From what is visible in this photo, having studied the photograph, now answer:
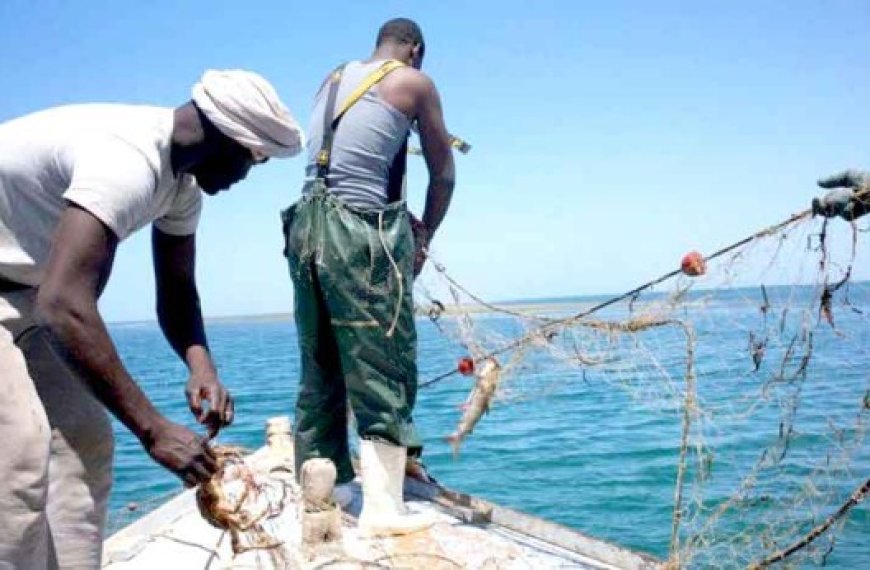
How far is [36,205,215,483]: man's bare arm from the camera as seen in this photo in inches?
75.9

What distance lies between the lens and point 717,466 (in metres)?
9.56

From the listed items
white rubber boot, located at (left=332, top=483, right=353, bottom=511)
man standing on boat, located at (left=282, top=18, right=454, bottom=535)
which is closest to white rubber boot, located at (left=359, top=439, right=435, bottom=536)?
man standing on boat, located at (left=282, top=18, right=454, bottom=535)

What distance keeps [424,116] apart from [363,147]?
0.35 metres

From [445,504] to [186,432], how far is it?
2205 millimetres

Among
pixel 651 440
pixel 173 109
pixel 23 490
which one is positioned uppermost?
pixel 173 109

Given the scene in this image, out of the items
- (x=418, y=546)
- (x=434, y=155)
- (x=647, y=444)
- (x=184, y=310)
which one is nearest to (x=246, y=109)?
(x=184, y=310)

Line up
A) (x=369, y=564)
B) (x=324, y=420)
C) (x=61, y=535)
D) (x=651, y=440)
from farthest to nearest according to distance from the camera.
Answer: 1. (x=651, y=440)
2. (x=324, y=420)
3. (x=369, y=564)
4. (x=61, y=535)

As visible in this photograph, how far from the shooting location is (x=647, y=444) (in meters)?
11.9

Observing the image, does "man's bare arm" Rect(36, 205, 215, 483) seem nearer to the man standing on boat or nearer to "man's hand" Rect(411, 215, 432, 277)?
the man standing on boat

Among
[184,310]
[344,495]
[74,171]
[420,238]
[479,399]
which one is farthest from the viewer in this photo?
[479,399]

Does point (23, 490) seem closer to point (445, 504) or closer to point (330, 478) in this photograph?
point (330, 478)

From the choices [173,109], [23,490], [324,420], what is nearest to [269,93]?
[173,109]

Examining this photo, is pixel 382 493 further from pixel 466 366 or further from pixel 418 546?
pixel 466 366

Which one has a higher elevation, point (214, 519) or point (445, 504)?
point (214, 519)
